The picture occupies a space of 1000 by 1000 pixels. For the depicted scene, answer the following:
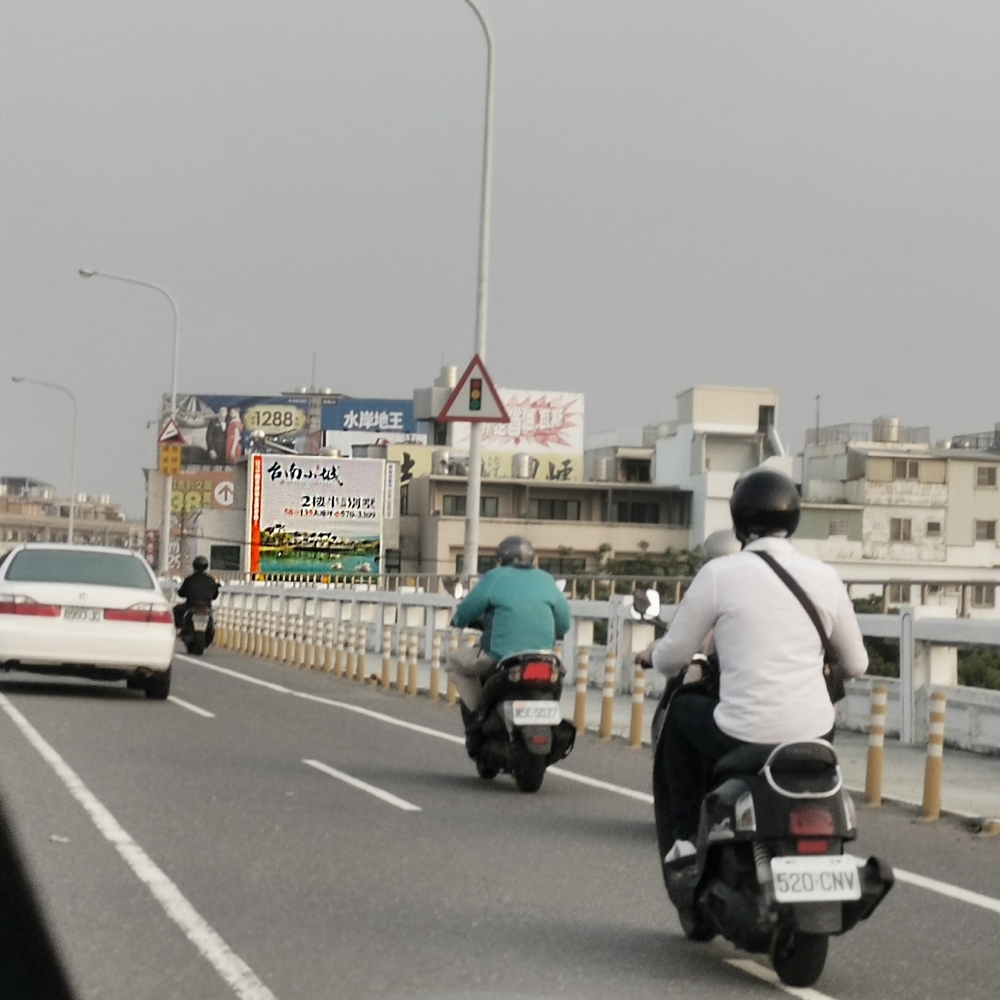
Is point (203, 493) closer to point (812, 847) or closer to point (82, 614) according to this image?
point (82, 614)

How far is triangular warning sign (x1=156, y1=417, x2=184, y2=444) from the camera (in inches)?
1547

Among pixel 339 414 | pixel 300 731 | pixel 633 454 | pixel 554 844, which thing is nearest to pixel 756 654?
pixel 554 844

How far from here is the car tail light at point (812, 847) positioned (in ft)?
19.6

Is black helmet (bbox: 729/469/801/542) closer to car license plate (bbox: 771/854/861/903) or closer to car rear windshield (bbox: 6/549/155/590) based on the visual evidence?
car license plate (bbox: 771/854/861/903)

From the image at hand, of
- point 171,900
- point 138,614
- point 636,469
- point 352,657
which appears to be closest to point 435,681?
point 138,614

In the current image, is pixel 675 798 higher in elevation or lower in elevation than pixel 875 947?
higher

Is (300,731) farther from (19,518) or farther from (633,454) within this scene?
(19,518)

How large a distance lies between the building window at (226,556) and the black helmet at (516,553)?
95724 millimetres

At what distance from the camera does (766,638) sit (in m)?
6.39

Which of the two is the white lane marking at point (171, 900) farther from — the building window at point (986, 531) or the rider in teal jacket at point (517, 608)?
the building window at point (986, 531)

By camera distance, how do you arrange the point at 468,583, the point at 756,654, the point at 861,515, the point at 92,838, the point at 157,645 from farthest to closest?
the point at 861,515 < the point at 468,583 < the point at 157,645 < the point at 92,838 < the point at 756,654

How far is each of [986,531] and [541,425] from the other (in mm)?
24996

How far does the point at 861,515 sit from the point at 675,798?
90.7 metres

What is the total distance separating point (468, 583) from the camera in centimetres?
2345
